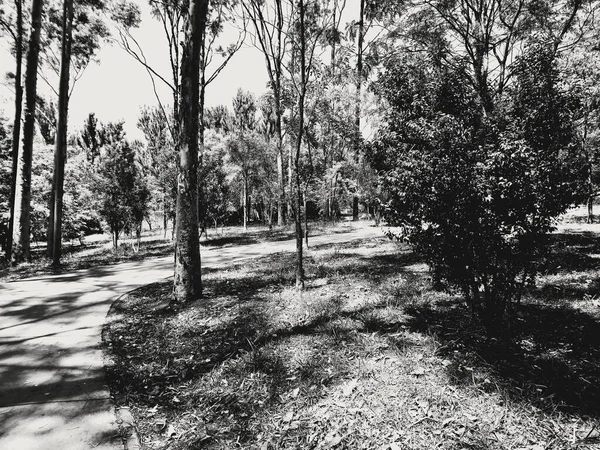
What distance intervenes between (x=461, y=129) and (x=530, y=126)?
0.95m

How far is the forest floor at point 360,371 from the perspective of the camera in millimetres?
2812

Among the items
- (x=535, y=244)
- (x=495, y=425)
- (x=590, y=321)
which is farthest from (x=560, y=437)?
(x=590, y=321)

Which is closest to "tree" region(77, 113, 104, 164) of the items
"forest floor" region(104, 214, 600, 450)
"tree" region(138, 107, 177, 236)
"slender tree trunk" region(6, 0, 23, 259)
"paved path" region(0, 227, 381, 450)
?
"tree" region(138, 107, 177, 236)

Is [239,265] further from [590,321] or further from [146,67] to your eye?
[590,321]

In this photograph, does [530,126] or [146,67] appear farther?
[146,67]

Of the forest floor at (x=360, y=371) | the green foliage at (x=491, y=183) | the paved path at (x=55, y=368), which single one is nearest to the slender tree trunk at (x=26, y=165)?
the paved path at (x=55, y=368)

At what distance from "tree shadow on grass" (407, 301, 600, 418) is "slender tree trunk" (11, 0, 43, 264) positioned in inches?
527

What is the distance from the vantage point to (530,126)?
3.89 m

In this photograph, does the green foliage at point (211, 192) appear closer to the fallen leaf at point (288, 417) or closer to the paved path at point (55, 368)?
the paved path at point (55, 368)

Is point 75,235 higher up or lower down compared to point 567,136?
lower down

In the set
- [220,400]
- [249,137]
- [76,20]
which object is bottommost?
[220,400]

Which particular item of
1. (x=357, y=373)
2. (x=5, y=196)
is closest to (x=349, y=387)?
(x=357, y=373)

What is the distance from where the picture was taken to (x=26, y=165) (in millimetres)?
11266

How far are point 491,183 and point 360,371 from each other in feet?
8.46
